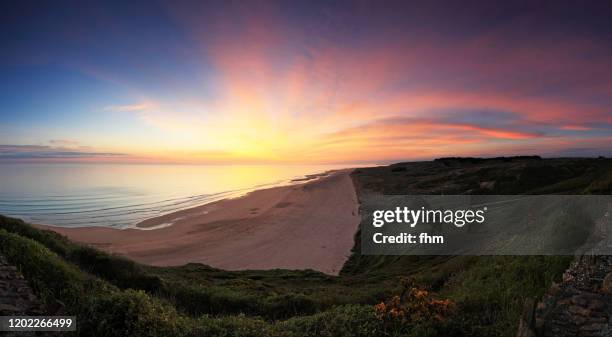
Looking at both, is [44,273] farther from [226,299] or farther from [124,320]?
[226,299]

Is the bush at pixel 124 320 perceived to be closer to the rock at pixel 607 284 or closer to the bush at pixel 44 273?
the bush at pixel 44 273

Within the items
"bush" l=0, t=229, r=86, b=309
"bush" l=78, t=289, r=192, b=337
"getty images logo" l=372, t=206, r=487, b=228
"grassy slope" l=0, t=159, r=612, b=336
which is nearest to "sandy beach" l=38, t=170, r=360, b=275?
"getty images logo" l=372, t=206, r=487, b=228

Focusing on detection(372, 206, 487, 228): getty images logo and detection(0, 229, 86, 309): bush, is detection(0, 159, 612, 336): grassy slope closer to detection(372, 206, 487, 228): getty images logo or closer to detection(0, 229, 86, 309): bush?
detection(0, 229, 86, 309): bush

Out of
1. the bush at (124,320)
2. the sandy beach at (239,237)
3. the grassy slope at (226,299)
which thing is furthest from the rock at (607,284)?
the sandy beach at (239,237)

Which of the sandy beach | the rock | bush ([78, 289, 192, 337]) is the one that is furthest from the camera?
the sandy beach

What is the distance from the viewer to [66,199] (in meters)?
55.7

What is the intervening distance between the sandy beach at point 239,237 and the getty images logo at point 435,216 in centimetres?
621

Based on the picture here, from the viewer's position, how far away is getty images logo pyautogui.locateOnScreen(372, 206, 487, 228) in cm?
2453

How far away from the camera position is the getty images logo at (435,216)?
24.5 meters

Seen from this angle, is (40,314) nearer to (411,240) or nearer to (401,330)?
(401,330)

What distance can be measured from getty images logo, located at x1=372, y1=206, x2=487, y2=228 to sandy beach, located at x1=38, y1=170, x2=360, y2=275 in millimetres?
6212

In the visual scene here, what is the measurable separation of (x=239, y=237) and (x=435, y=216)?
22832 mm

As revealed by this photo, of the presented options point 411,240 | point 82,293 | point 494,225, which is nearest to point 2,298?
point 82,293

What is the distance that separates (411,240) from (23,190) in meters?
74.3
